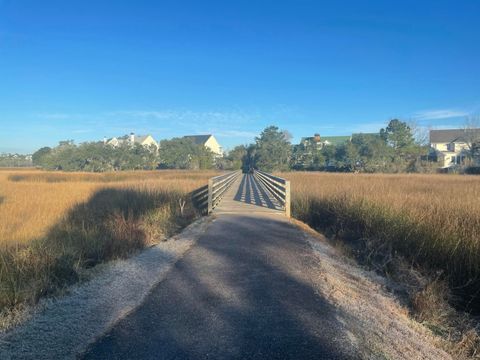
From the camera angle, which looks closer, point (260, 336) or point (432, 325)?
point (260, 336)

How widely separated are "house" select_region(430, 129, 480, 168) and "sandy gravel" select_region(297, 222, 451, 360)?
53383mm

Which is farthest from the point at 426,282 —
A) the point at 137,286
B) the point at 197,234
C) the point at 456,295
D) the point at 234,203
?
the point at 234,203

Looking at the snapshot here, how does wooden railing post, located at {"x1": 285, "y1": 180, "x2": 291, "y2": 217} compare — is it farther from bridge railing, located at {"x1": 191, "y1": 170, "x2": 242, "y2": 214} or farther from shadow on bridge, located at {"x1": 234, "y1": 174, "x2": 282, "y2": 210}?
bridge railing, located at {"x1": 191, "y1": 170, "x2": 242, "y2": 214}

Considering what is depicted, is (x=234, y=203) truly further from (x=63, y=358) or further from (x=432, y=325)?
(x=63, y=358)

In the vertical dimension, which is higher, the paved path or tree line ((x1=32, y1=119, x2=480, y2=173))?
tree line ((x1=32, y1=119, x2=480, y2=173))

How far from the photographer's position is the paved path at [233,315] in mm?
3516

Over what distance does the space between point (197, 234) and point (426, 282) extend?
538cm

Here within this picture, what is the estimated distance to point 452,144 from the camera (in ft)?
222

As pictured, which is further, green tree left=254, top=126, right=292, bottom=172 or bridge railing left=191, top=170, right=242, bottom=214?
green tree left=254, top=126, right=292, bottom=172

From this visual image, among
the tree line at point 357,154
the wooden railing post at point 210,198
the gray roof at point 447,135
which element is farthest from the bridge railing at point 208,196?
the gray roof at point 447,135

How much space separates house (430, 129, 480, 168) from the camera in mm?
59375

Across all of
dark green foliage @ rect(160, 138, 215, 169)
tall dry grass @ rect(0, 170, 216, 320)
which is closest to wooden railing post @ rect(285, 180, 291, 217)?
tall dry grass @ rect(0, 170, 216, 320)

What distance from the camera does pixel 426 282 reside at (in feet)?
19.0

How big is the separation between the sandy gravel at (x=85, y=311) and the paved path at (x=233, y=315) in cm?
21
